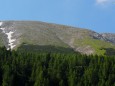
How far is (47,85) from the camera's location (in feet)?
404

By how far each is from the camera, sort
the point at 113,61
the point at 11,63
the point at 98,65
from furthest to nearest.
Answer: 1. the point at 113,61
2. the point at 98,65
3. the point at 11,63

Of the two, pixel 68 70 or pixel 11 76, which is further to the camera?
pixel 68 70

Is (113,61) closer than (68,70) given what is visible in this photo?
No

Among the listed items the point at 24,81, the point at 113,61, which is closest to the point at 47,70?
the point at 24,81

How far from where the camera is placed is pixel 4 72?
129m

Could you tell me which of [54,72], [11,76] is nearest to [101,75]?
[54,72]

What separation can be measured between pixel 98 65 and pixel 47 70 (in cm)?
2893

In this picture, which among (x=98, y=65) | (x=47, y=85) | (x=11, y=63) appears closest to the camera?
(x=47, y=85)

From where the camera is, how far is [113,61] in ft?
573

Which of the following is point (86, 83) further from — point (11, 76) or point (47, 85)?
point (11, 76)

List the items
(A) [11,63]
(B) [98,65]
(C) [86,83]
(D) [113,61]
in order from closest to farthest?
(C) [86,83] < (A) [11,63] < (B) [98,65] < (D) [113,61]

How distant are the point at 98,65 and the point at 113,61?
60.9ft

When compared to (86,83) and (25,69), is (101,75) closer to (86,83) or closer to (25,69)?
(86,83)

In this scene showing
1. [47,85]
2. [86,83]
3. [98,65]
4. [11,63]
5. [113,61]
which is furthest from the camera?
[113,61]
